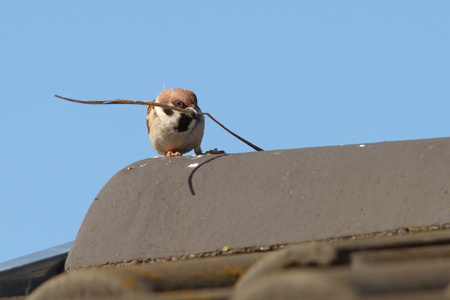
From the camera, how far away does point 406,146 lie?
181 cm

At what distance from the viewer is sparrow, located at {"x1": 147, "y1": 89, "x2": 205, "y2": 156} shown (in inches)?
110

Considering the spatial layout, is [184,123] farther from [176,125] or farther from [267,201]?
[267,201]

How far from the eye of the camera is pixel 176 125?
9.39ft

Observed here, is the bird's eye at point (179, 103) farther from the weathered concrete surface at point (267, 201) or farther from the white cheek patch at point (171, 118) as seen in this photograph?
the weathered concrete surface at point (267, 201)

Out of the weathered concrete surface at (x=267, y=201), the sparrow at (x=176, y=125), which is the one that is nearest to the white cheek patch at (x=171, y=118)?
the sparrow at (x=176, y=125)

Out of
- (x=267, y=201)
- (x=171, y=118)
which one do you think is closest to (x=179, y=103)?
(x=171, y=118)

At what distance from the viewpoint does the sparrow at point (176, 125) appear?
281cm

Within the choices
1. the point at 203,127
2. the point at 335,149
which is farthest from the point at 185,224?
the point at 203,127

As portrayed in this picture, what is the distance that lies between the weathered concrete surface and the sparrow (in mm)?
878

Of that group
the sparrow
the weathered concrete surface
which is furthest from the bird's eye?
the weathered concrete surface

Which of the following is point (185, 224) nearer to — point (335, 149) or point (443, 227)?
point (335, 149)

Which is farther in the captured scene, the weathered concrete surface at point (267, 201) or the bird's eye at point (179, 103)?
the bird's eye at point (179, 103)

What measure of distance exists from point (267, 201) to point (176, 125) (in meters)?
1.16

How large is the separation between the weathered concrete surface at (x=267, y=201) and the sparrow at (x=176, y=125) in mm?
878
